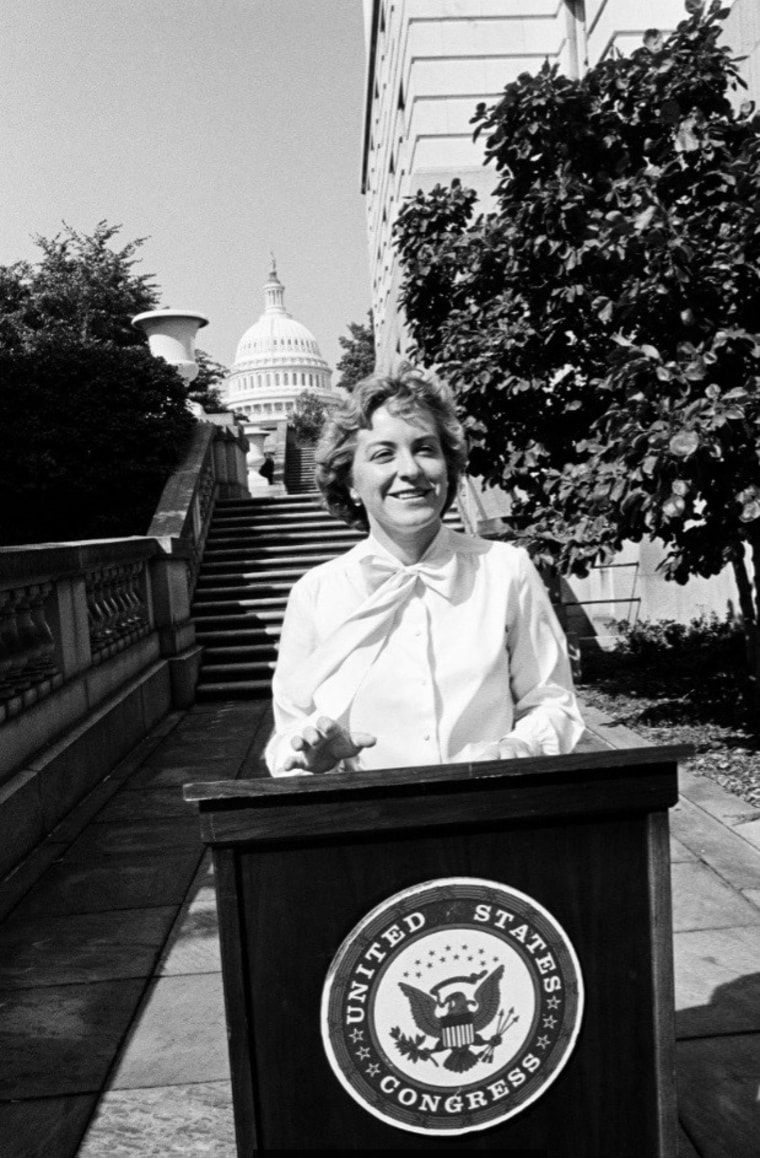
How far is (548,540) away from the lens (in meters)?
7.63

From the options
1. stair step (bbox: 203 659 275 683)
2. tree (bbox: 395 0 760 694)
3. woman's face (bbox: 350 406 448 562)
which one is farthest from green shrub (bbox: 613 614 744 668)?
woman's face (bbox: 350 406 448 562)

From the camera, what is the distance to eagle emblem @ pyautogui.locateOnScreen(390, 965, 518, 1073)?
1.61 metres

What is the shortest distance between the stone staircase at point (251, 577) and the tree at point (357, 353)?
126 feet

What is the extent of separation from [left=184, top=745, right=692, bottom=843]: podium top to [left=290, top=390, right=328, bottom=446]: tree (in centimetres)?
6753

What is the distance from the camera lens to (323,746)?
187 cm

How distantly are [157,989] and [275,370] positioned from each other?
11444 cm

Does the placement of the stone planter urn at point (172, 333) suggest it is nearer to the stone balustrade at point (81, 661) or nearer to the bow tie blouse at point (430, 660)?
the stone balustrade at point (81, 661)

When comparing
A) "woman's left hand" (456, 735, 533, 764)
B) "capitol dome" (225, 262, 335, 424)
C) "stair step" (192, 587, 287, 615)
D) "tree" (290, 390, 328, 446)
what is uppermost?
"capitol dome" (225, 262, 335, 424)

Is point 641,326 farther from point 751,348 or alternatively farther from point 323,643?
point 323,643

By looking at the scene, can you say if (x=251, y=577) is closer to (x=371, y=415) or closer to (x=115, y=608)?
(x=115, y=608)

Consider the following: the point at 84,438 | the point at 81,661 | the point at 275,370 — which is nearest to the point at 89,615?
the point at 81,661

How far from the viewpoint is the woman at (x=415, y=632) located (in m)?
2.08

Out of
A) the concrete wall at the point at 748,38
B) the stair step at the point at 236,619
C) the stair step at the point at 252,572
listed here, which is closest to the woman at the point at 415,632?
the concrete wall at the point at 748,38

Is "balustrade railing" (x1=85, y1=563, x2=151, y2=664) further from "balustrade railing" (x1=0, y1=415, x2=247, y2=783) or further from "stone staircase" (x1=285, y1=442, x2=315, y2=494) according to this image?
"stone staircase" (x1=285, y1=442, x2=315, y2=494)
